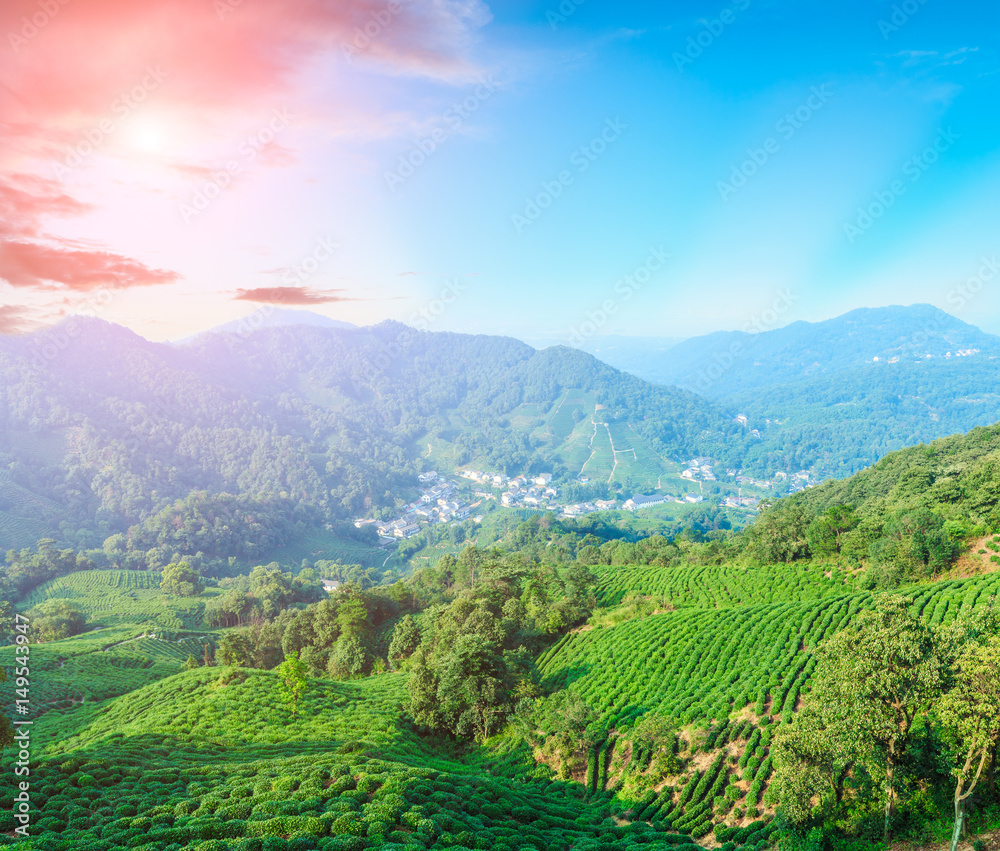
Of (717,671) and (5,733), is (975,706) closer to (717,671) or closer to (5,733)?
(717,671)

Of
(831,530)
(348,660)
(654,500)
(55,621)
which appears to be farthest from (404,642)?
(654,500)

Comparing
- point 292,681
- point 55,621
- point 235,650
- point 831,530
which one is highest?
point 831,530

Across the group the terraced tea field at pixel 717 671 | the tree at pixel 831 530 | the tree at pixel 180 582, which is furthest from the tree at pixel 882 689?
the tree at pixel 180 582

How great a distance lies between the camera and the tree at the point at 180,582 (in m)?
94.8

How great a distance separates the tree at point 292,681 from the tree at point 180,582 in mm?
82054

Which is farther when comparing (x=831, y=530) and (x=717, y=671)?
(x=831, y=530)

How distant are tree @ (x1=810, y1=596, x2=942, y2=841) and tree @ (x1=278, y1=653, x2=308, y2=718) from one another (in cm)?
2763

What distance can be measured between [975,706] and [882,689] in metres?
1.97

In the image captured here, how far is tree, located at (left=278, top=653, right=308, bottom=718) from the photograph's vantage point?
28.9m

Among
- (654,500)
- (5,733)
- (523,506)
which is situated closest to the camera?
(5,733)

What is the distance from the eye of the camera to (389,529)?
175 metres

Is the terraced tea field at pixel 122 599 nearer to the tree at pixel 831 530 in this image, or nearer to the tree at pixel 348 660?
the tree at pixel 348 660

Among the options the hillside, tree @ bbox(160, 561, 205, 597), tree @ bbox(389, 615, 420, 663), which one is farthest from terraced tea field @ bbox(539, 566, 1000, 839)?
tree @ bbox(160, 561, 205, 597)

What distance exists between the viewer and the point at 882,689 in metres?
13.2
